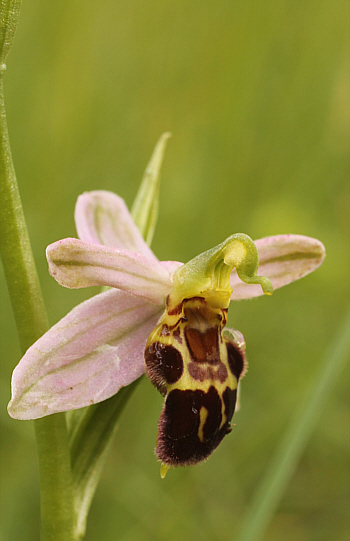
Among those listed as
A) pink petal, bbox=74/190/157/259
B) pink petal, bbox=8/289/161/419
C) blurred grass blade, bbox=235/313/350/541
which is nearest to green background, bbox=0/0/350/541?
blurred grass blade, bbox=235/313/350/541

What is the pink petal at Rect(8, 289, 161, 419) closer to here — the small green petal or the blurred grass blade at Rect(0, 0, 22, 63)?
the small green petal

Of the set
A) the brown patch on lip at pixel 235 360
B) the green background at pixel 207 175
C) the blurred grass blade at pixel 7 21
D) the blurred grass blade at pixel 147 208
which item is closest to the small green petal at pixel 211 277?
the brown patch on lip at pixel 235 360

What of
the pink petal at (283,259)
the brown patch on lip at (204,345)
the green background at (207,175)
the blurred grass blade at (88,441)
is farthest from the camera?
the green background at (207,175)

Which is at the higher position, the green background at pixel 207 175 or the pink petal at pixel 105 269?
the pink petal at pixel 105 269

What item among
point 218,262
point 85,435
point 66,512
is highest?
point 218,262

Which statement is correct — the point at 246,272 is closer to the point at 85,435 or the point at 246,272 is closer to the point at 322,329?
the point at 85,435

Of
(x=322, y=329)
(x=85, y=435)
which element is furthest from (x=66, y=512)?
(x=322, y=329)

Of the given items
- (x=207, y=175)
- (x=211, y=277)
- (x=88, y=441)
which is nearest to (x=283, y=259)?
(x=211, y=277)

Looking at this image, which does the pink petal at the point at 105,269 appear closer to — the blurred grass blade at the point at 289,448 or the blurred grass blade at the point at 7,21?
the blurred grass blade at the point at 7,21

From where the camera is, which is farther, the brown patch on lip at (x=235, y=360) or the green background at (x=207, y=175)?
the green background at (x=207, y=175)
